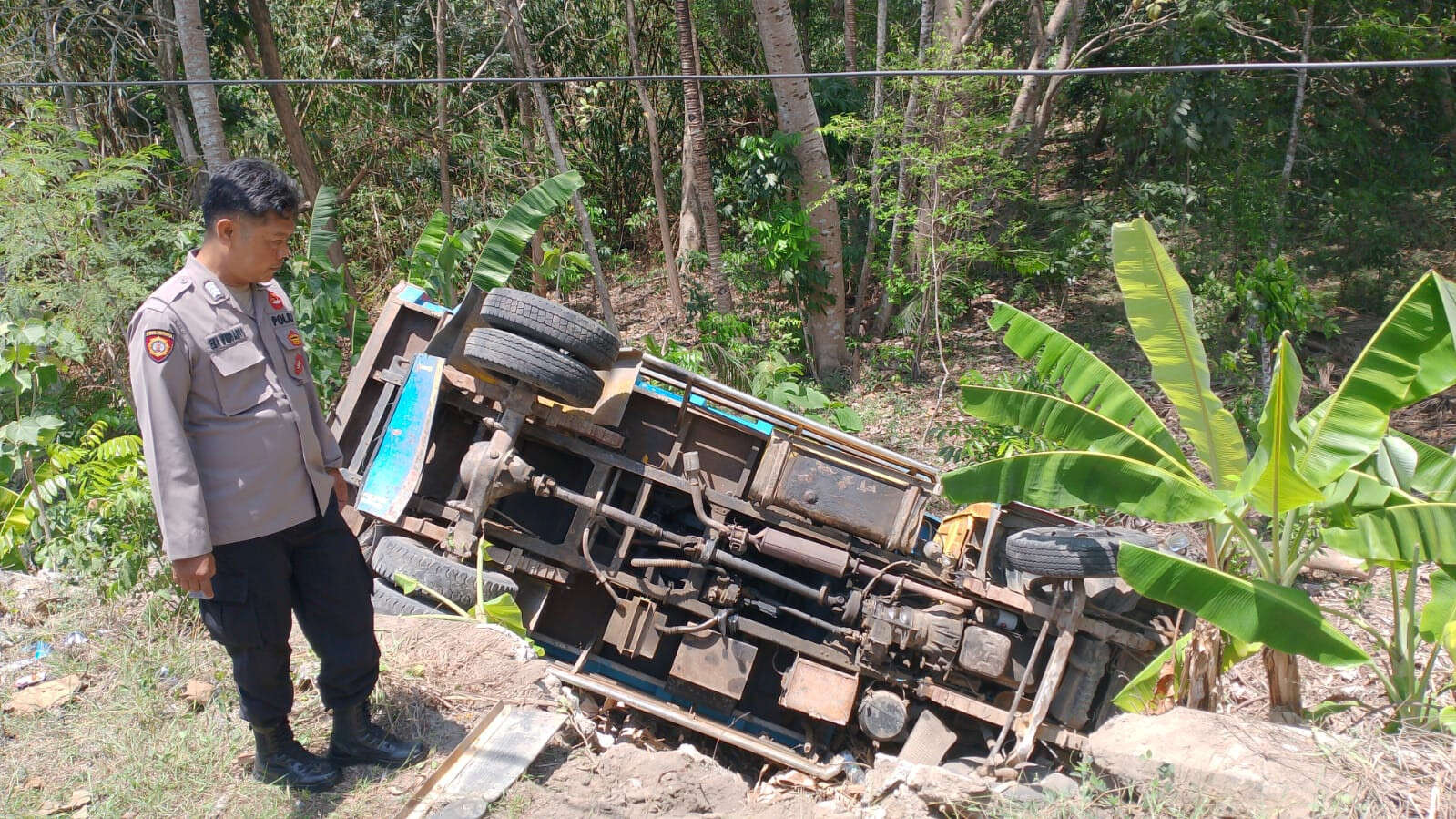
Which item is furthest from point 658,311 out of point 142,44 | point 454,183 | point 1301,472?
point 1301,472

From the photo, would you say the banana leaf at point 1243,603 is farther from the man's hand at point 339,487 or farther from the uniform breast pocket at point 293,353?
the uniform breast pocket at point 293,353

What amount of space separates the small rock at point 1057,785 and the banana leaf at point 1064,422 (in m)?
1.54

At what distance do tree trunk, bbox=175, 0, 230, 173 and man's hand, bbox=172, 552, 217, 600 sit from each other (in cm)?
712

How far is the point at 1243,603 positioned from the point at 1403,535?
2.51 feet

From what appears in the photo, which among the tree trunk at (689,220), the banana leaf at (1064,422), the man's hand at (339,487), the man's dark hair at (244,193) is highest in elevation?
the tree trunk at (689,220)

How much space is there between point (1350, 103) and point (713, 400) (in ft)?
35.6


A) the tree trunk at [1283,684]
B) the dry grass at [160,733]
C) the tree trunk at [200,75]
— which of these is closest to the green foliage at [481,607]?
the dry grass at [160,733]

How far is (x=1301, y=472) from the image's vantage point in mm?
4180

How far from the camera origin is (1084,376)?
16.8 ft

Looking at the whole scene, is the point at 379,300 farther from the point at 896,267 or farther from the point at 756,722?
the point at 756,722

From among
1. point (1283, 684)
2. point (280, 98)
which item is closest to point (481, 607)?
point (1283, 684)

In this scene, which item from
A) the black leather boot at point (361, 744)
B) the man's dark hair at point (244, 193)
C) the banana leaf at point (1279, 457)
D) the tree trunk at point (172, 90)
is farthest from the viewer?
the tree trunk at point (172, 90)

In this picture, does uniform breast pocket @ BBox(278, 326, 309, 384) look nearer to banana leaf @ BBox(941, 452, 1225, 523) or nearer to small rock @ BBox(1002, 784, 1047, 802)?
banana leaf @ BBox(941, 452, 1225, 523)

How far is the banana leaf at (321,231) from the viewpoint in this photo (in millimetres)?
8492
